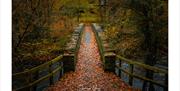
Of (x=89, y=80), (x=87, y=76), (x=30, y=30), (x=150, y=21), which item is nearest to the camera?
(x=30, y=30)

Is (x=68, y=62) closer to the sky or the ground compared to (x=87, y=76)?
closer to the sky

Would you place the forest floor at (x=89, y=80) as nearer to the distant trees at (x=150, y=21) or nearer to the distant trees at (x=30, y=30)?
the distant trees at (x=150, y=21)

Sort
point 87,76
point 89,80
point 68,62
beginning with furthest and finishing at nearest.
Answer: point 68,62
point 87,76
point 89,80

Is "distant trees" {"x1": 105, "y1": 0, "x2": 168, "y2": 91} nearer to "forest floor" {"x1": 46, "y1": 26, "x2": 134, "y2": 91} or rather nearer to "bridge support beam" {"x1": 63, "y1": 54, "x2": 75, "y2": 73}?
"forest floor" {"x1": 46, "y1": 26, "x2": 134, "y2": 91}

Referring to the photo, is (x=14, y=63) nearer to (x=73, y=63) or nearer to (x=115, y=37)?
(x=73, y=63)

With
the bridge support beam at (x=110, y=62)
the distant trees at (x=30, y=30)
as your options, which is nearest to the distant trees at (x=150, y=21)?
the bridge support beam at (x=110, y=62)

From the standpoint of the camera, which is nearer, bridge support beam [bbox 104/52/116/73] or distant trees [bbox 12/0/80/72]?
distant trees [bbox 12/0/80/72]

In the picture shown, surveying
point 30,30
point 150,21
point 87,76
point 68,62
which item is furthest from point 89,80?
point 150,21

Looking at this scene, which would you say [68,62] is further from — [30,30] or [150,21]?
[150,21]

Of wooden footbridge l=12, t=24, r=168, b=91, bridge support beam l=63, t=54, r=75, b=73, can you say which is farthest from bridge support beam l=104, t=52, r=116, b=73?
bridge support beam l=63, t=54, r=75, b=73

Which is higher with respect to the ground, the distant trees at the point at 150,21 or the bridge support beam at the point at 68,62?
the distant trees at the point at 150,21

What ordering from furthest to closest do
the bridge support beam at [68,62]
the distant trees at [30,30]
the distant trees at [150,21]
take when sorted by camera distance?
1. the bridge support beam at [68,62]
2. the distant trees at [150,21]
3. the distant trees at [30,30]

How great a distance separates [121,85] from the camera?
8.48 m
